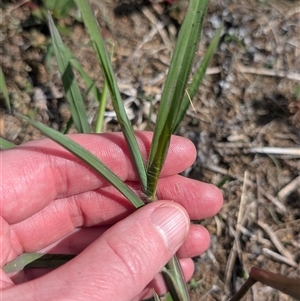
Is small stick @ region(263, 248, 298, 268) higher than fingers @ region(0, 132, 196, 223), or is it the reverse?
fingers @ region(0, 132, 196, 223)

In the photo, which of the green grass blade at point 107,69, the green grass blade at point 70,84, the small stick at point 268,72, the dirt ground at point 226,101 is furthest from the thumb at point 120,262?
the small stick at point 268,72

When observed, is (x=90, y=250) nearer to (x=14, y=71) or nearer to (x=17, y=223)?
(x=17, y=223)

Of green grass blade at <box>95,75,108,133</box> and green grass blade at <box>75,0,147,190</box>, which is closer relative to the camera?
green grass blade at <box>75,0,147,190</box>

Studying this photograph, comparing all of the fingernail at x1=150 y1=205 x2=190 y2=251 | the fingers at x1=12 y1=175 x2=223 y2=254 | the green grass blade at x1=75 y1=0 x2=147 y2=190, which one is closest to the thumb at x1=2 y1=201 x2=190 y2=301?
the fingernail at x1=150 y1=205 x2=190 y2=251

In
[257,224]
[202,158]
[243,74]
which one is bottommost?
[257,224]

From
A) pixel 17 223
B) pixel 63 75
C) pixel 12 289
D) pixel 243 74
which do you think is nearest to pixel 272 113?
pixel 243 74

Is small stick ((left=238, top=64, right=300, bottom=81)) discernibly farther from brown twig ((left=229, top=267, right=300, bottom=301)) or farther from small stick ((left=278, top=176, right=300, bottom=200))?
brown twig ((left=229, top=267, right=300, bottom=301))

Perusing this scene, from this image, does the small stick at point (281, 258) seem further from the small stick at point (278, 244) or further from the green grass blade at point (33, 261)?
the green grass blade at point (33, 261)
